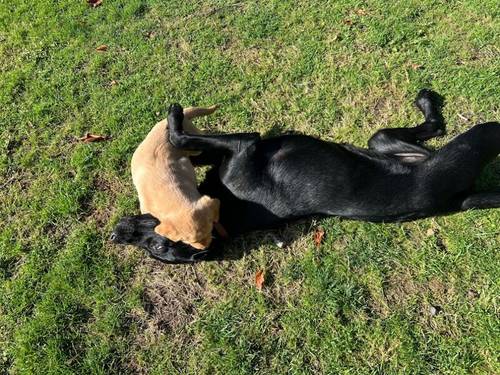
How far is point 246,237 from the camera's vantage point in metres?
4.60

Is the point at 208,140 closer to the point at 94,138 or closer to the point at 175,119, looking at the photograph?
the point at 175,119

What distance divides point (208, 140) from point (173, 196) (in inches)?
28.7

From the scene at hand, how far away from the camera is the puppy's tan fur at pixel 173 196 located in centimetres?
354

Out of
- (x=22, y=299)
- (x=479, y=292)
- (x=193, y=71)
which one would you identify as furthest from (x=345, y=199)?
(x=22, y=299)

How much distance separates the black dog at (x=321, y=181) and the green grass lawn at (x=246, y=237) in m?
0.58

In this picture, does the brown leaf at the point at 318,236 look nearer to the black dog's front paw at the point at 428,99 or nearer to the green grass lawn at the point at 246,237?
the green grass lawn at the point at 246,237

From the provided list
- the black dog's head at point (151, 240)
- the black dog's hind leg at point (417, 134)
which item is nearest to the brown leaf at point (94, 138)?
the black dog's head at point (151, 240)

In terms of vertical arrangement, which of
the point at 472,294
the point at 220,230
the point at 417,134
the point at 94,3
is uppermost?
the point at 94,3

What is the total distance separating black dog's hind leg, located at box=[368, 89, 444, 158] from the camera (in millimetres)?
4238

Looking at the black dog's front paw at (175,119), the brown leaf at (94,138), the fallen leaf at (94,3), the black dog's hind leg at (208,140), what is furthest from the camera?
the fallen leaf at (94,3)

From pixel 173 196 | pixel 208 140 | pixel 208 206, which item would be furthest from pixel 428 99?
pixel 173 196

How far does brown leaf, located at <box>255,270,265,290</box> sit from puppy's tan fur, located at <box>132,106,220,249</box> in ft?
2.67

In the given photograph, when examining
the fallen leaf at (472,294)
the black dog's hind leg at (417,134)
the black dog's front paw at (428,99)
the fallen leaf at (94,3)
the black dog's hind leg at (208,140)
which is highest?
the fallen leaf at (94,3)

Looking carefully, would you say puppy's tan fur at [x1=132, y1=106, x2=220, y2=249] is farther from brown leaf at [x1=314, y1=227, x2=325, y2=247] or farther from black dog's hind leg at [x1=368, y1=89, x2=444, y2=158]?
black dog's hind leg at [x1=368, y1=89, x2=444, y2=158]
